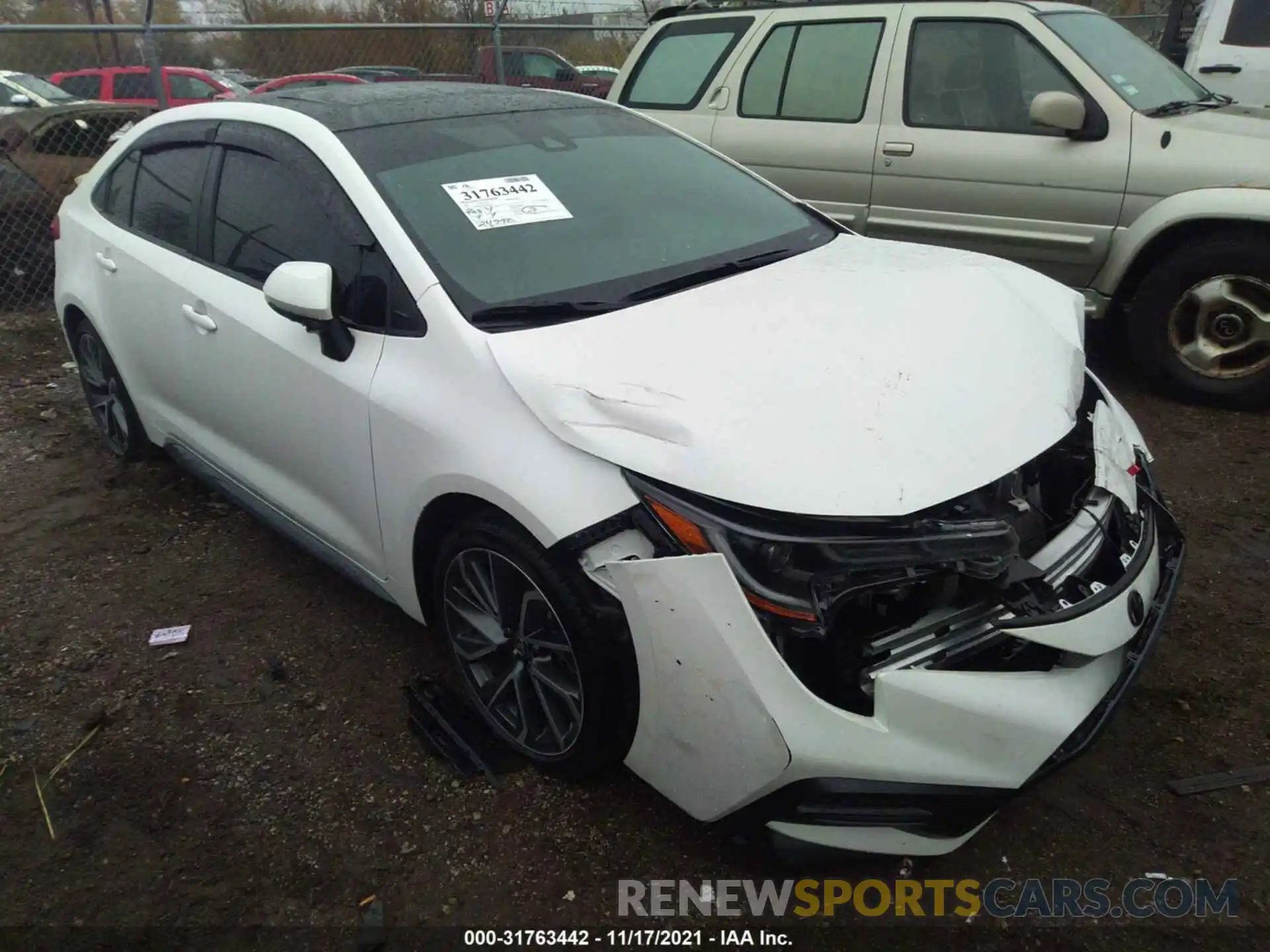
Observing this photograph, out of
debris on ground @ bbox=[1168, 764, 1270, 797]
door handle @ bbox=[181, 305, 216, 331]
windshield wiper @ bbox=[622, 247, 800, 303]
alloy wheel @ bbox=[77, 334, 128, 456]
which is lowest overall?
debris on ground @ bbox=[1168, 764, 1270, 797]

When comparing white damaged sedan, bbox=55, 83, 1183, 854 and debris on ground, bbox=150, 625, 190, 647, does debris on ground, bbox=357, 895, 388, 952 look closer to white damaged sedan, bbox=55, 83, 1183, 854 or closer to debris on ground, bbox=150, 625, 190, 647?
white damaged sedan, bbox=55, 83, 1183, 854

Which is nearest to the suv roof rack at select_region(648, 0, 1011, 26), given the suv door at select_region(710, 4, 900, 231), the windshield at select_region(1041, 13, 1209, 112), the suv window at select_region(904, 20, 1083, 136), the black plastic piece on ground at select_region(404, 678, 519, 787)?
the suv door at select_region(710, 4, 900, 231)

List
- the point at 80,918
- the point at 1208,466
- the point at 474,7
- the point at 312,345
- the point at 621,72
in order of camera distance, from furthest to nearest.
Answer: the point at 474,7, the point at 621,72, the point at 1208,466, the point at 312,345, the point at 80,918

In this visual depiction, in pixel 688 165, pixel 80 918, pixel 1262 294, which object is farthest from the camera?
pixel 1262 294

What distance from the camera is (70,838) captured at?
2.40 metres

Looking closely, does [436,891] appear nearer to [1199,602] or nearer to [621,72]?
[1199,602]

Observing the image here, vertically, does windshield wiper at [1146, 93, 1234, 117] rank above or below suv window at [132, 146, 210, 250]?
above

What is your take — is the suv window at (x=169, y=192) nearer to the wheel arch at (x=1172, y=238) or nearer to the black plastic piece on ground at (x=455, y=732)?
the black plastic piece on ground at (x=455, y=732)

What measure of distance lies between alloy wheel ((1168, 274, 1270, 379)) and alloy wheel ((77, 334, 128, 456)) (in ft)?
16.2

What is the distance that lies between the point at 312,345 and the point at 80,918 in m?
1.56

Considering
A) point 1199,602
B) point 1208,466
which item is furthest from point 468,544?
point 1208,466

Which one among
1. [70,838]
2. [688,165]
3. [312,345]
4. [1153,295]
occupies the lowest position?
[70,838]

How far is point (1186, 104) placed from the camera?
465 centimetres

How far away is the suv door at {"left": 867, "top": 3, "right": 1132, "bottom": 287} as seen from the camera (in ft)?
14.6
